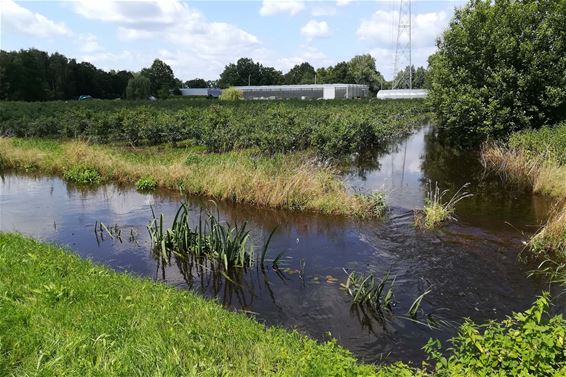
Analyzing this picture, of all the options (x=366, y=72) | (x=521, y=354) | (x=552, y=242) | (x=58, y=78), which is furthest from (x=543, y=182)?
(x=366, y=72)

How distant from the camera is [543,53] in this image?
18609mm

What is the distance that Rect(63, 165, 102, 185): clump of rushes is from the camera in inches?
674

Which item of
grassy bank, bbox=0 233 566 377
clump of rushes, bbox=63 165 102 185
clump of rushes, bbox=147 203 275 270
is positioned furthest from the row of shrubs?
grassy bank, bbox=0 233 566 377

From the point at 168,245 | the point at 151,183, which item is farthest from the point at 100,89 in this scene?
the point at 168,245

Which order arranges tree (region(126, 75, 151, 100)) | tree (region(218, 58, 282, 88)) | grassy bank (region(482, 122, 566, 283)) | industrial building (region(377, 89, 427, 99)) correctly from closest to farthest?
grassy bank (region(482, 122, 566, 283)) → industrial building (region(377, 89, 427, 99)) → tree (region(126, 75, 151, 100)) → tree (region(218, 58, 282, 88))

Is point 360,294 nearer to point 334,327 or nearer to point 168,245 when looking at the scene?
point 334,327

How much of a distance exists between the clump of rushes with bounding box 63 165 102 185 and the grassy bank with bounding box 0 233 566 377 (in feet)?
33.9

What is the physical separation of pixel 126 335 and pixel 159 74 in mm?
115236

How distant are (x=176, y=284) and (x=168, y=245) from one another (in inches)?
59.8

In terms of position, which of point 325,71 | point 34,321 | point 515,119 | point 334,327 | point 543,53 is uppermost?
point 325,71

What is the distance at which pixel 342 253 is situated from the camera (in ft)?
34.0

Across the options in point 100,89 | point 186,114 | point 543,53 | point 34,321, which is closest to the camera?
point 34,321

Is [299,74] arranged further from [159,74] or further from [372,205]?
[372,205]

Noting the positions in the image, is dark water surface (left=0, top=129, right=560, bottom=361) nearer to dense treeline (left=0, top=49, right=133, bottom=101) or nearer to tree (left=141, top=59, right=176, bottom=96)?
dense treeline (left=0, top=49, right=133, bottom=101)
